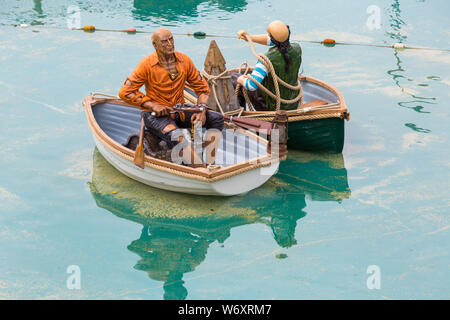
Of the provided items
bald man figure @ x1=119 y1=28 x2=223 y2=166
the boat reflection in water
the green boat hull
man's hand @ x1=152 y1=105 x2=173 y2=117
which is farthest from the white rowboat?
the green boat hull

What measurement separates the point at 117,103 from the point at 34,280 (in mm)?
3221

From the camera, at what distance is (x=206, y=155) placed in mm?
7215

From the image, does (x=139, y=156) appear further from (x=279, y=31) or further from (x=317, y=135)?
(x=317, y=135)

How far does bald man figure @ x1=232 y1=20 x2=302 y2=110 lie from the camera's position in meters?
7.63

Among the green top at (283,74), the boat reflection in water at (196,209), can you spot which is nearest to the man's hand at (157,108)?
the boat reflection in water at (196,209)

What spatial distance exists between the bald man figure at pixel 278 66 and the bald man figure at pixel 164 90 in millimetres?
908

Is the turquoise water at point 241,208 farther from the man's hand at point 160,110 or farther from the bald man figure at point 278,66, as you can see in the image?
the man's hand at point 160,110

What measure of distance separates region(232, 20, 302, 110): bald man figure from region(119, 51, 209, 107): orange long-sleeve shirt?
89 cm

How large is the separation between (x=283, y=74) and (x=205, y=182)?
1996mm

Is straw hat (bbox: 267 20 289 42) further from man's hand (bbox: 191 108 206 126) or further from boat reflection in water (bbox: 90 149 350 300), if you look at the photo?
boat reflection in water (bbox: 90 149 350 300)

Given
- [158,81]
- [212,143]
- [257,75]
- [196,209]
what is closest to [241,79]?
[257,75]

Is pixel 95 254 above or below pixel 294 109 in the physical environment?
below

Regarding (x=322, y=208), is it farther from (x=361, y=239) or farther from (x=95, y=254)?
(x=95, y=254)

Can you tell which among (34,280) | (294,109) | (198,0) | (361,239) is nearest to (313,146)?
(294,109)
